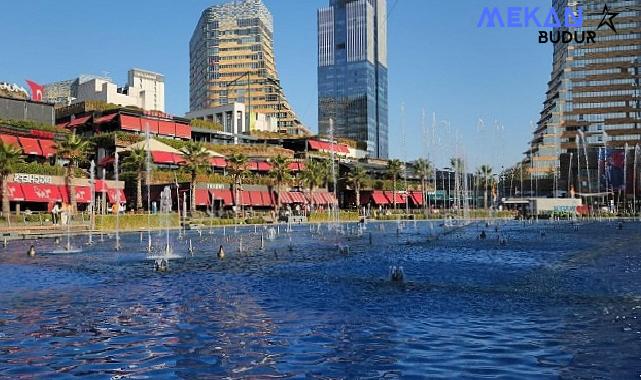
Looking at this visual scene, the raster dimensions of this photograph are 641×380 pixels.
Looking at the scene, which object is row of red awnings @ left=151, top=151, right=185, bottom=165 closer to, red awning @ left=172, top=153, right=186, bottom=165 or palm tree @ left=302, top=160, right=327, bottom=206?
red awning @ left=172, top=153, right=186, bottom=165

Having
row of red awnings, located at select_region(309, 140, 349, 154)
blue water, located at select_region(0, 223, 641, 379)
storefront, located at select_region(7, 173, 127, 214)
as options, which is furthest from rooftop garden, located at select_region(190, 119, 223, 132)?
blue water, located at select_region(0, 223, 641, 379)

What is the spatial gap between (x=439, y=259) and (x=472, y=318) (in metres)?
15.7

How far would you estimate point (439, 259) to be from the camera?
98.1ft

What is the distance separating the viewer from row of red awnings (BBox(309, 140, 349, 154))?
129 meters

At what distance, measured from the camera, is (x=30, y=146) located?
7206cm

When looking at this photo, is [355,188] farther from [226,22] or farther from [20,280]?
[226,22]

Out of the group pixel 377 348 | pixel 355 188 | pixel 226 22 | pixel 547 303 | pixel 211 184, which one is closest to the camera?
pixel 377 348

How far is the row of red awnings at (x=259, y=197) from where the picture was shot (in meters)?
84.6

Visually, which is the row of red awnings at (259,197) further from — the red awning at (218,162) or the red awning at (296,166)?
the red awning at (296,166)

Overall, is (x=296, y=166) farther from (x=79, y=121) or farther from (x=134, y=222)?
(x=134, y=222)

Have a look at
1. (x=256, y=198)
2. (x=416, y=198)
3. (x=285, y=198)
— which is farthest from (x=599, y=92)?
(x=256, y=198)

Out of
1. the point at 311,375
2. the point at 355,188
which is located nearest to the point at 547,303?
the point at 311,375

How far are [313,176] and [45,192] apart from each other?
1784 inches

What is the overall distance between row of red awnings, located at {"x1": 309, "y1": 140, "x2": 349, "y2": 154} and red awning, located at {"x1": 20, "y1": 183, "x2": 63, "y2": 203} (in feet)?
223
